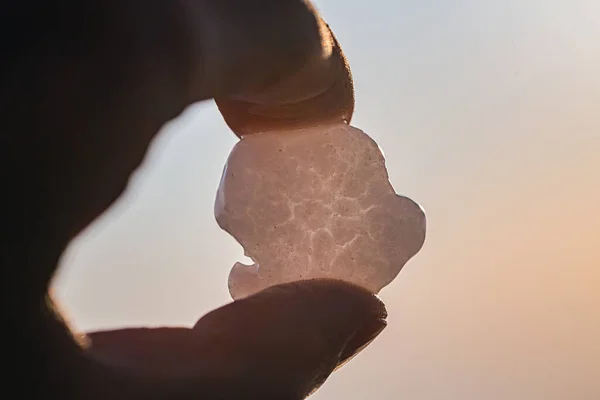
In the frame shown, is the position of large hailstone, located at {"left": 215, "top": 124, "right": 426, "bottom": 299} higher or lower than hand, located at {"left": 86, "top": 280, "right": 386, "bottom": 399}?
higher

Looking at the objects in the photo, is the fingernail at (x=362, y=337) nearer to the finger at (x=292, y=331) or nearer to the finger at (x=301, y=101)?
the finger at (x=292, y=331)

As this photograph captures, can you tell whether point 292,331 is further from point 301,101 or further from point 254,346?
point 301,101

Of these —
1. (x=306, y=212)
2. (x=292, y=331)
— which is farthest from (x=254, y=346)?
(x=306, y=212)

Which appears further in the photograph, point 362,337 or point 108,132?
point 362,337

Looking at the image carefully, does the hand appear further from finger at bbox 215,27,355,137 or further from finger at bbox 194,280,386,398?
finger at bbox 215,27,355,137

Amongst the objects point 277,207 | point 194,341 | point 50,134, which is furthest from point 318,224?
point 50,134

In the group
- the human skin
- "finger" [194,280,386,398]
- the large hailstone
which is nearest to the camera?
the human skin

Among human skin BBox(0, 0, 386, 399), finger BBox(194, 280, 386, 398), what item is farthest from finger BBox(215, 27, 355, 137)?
finger BBox(194, 280, 386, 398)
